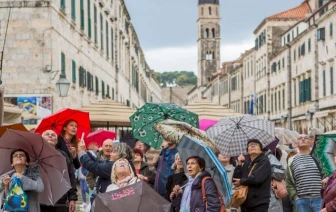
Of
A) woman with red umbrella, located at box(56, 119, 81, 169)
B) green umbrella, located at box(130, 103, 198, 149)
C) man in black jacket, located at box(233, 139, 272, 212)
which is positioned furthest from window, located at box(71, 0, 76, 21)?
man in black jacket, located at box(233, 139, 272, 212)

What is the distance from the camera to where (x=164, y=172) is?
10867 mm

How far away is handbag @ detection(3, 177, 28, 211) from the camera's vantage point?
8734mm

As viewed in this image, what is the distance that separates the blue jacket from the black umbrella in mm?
1907

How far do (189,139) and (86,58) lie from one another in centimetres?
2590

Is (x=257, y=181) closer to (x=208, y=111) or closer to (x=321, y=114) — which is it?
(x=208, y=111)

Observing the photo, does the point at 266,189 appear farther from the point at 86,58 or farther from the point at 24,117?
the point at 86,58

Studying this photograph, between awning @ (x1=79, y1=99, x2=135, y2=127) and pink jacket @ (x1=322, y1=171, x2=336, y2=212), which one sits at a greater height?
awning @ (x1=79, y1=99, x2=135, y2=127)

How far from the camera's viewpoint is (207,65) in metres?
152

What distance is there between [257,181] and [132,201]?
229 cm

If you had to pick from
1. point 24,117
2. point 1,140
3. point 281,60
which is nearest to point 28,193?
point 1,140

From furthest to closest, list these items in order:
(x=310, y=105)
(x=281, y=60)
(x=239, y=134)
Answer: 1. (x=281, y=60)
2. (x=310, y=105)
3. (x=239, y=134)

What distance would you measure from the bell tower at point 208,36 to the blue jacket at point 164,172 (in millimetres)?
141369

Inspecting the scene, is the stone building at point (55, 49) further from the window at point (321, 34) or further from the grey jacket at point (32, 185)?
the window at point (321, 34)

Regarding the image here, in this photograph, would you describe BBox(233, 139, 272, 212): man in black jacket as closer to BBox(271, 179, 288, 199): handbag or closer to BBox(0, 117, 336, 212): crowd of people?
BBox(0, 117, 336, 212): crowd of people
